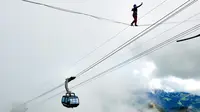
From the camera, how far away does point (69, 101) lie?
4041 centimetres

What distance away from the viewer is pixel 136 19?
2895cm

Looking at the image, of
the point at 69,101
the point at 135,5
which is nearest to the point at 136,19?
the point at 135,5

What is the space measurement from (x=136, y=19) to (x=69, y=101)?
1722 cm

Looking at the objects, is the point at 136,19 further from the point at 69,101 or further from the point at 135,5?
the point at 69,101

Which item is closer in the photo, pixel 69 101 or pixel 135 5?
pixel 135 5

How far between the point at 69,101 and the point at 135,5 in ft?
58.9

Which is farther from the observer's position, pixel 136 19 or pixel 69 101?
pixel 69 101

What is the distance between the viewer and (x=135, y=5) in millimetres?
29141

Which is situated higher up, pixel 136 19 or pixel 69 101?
pixel 136 19

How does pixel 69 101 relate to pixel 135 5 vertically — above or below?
below

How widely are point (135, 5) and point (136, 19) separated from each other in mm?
1459
